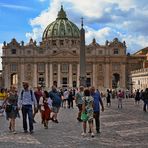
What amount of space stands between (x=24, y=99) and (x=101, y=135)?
9.38 feet

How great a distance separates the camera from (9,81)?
141m

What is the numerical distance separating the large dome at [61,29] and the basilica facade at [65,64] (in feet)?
42.7

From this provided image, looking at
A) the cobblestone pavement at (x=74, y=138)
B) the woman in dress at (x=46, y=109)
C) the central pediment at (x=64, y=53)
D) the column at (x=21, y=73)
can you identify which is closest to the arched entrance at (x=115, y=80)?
the central pediment at (x=64, y=53)

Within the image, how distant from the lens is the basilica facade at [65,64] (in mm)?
141750

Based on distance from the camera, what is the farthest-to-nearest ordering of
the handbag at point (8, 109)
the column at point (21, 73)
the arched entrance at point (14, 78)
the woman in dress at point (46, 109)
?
the arched entrance at point (14, 78)
the column at point (21, 73)
the woman in dress at point (46, 109)
the handbag at point (8, 109)

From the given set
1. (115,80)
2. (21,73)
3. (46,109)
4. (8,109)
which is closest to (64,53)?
(21,73)

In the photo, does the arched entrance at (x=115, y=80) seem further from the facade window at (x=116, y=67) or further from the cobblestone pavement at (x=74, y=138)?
the cobblestone pavement at (x=74, y=138)

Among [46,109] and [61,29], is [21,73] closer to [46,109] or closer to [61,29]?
[61,29]

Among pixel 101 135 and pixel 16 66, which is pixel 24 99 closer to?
pixel 101 135

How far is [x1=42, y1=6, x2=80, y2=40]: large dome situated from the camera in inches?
6304

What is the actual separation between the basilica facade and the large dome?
1300 centimetres

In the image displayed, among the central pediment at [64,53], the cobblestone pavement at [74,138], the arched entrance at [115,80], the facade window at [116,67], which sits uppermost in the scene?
the central pediment at [64,53]

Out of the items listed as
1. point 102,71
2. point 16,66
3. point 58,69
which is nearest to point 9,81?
point 16,66

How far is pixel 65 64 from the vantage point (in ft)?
467
